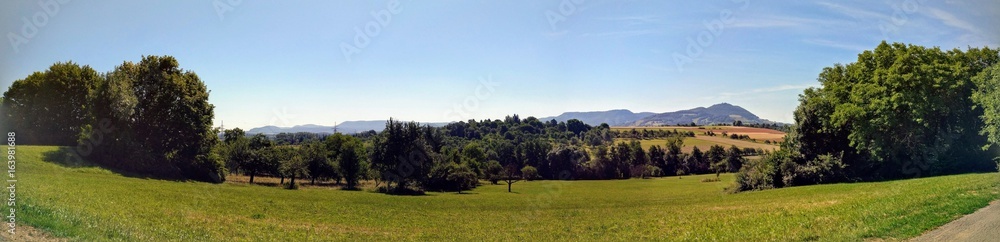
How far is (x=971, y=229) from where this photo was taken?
43.2ft

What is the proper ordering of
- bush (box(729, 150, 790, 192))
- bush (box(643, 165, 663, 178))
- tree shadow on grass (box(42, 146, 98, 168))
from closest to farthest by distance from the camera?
tree shadow on grass (box(42, 146, 98, 168)), bush (box(729, 150, 790, 192)), bush (box(643, 165, 663, 178))

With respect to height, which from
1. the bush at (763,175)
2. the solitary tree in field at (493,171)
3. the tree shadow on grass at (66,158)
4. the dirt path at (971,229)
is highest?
the tree shadow on grass at (66,158)

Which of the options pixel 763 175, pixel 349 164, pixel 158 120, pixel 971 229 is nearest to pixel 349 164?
pixel 349 164

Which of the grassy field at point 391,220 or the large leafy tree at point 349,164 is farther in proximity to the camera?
the large leafy tree at point 349,164

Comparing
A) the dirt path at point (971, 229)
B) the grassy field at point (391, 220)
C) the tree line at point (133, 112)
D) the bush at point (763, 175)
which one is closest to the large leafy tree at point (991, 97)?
the grassy field at point (391, 220)

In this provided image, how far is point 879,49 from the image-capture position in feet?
148

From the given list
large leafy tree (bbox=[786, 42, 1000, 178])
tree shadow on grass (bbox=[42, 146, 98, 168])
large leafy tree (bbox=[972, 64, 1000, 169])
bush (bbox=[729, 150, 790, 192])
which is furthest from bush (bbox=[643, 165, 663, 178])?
tree shadow on grass (bbox=[42, 146, 98, 168])

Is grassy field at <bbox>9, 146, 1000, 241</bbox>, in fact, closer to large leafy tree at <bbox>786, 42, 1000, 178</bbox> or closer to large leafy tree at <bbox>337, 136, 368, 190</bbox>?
large leafy tree at <bbox>786, 42, 1000, 178</bbox>

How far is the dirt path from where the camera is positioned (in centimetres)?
1240

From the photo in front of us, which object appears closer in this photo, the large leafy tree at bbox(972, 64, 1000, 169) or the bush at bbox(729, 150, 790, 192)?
the large leafy tree at bbox(972, 64, 1000, 169)

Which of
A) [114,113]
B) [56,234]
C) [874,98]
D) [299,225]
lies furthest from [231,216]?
[874,98]

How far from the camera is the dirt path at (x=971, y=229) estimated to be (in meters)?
12.4

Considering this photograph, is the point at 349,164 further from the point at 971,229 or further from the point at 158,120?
the point at 971,229

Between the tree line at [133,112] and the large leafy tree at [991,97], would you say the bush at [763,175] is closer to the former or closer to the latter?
the large leafy tree at [991,97]
